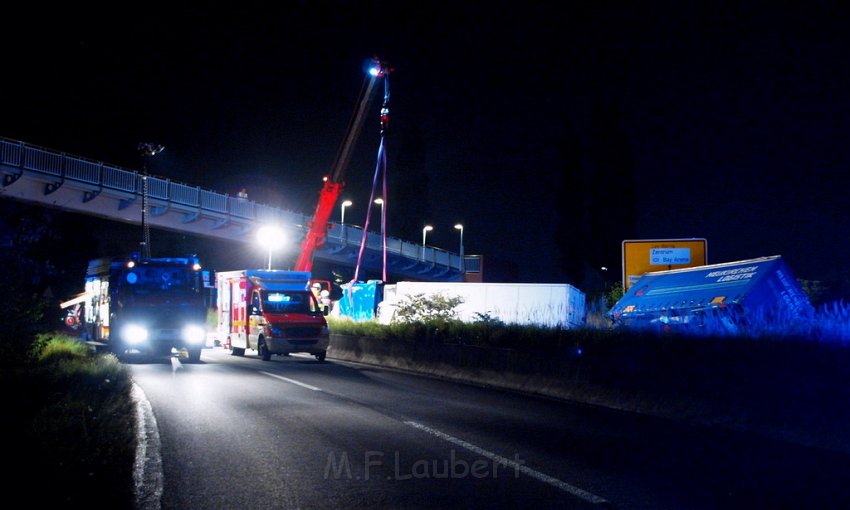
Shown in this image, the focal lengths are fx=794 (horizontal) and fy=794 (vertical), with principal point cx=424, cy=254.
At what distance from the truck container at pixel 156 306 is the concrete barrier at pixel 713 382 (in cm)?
1120

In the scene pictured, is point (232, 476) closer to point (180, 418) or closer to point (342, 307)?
point (180, 418)

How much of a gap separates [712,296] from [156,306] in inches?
647

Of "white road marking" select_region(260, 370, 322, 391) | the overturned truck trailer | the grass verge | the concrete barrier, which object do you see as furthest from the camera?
"white road marking" select_region(260, 370, 322, 391)

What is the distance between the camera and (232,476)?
26.2ft

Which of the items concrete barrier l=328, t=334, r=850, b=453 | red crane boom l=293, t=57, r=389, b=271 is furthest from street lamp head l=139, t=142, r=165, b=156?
concrete barrier l=328, t=334, r=850, b=453

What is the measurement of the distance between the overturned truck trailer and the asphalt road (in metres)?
3.83

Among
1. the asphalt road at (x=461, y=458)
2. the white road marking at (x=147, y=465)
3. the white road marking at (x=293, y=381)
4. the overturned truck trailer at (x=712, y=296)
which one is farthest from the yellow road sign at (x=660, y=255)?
the white road marking at (x=147, y=465)

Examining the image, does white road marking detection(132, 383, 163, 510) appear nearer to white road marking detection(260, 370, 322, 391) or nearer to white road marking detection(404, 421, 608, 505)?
white road marking detection(404, 421, 608, 505)

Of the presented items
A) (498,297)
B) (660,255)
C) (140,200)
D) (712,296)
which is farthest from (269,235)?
(712,296)

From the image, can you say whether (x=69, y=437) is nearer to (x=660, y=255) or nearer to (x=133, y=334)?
(x=660, y=255)

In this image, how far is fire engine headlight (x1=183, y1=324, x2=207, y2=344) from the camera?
24578mm

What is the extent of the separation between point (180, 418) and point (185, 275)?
14031 mm

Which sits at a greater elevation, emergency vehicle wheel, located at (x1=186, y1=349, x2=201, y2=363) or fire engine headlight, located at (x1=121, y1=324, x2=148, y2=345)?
fire engine headlight, located at (x1=121, y1=324, x2=148, y2=345)
